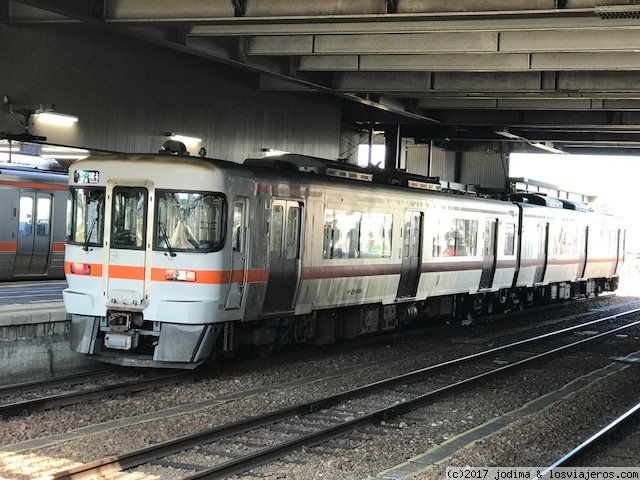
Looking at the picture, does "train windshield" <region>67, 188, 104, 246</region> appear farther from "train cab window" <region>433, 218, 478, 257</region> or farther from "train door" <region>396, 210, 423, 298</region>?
"train cab window" <region>433, 218, 478, 257</region>

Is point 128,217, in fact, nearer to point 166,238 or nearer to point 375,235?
point 166,238

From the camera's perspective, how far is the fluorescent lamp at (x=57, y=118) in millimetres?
16344

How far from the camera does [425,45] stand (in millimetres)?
15062

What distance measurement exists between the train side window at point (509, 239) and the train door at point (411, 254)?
5.40 meters

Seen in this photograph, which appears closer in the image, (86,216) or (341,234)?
(86,216)

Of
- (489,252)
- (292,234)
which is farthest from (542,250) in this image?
(292,234)

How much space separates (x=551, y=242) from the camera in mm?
24781

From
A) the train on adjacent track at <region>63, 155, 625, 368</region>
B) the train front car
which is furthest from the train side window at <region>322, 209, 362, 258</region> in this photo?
the train front car

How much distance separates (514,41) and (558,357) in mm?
5697

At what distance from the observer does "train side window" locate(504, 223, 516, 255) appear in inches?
841

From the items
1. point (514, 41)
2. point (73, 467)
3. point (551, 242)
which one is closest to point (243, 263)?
point (73, 467)

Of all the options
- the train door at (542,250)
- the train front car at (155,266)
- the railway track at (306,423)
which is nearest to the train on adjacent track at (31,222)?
the train front car at (155,266)

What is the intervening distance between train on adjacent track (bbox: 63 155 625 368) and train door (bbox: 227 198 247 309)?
0.02m

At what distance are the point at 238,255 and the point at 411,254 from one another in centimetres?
569
